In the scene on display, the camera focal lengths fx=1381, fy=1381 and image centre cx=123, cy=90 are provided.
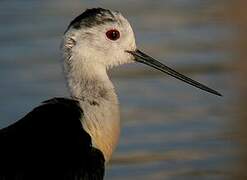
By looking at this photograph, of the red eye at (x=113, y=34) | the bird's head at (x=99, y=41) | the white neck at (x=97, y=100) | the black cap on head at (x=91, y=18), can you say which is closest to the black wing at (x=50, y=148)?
the white neck at (x=97, y=100)

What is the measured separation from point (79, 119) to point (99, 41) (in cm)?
77

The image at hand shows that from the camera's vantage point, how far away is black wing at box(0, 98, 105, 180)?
857 centimetres

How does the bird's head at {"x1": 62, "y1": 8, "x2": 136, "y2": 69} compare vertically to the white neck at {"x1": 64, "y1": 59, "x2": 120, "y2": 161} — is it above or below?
above

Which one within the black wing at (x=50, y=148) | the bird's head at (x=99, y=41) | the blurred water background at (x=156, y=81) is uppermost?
the blurred water background at (x=156, y=81)

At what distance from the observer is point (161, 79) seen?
1314 cm

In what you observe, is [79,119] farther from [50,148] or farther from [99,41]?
[99,41]

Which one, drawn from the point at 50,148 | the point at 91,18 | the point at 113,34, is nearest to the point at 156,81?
the point at 113,34

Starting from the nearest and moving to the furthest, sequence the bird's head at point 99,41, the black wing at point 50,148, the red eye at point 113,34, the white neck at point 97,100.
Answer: the black wing at point 50,148, the white neck at point 97,100, the bird's head at point 99,41, the red eye at point 113,34

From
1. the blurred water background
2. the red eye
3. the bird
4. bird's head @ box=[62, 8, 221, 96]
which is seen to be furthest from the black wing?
the blurred water background

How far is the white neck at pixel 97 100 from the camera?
9258 millimetres

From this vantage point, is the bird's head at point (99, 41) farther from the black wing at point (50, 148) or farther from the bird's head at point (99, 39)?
the black wing at point (50, 148)

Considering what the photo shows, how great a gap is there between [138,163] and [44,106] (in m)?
2.42

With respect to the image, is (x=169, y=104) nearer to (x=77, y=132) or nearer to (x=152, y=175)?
(x=152, y=175)

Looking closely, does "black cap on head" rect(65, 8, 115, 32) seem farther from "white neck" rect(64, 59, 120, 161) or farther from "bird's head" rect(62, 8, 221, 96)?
"white neck" rect(64, 59, 120, 161)
